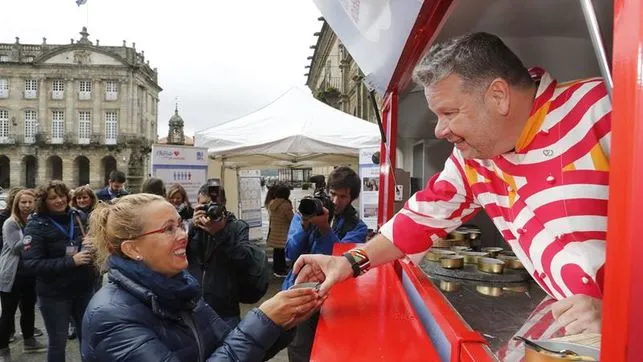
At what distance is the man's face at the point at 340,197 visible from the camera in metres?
3.34

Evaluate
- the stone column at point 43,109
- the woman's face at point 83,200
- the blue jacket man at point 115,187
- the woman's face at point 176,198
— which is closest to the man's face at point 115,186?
the blue jacket man at point 115,187

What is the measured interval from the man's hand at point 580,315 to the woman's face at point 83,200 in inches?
206

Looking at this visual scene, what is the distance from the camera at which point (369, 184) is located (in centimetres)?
679

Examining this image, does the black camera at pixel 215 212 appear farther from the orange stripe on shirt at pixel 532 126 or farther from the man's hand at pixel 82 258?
the orange stripe on shirt at pixel 532 126

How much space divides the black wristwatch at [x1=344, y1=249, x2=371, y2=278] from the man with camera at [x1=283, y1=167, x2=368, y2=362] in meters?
0.72

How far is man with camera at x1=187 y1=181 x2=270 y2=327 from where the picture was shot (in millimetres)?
2879

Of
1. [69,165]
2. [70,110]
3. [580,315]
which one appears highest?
[70,110]

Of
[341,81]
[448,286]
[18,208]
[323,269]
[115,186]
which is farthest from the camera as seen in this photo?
[341,81]

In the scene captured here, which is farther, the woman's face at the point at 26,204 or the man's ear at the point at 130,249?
the woman's face at the point at 26,204

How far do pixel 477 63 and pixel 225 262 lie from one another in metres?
2.24

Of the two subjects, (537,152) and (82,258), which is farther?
(82,258)

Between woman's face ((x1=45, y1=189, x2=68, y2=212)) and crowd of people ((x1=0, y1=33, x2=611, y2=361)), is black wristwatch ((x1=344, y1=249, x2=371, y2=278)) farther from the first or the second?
woman's face ((x1=45, y1=189, x2=68, y2=212))

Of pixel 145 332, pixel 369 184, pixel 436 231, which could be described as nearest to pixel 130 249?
pixel 145 332

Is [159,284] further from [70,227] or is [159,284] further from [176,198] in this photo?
[176,198]
